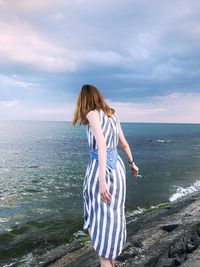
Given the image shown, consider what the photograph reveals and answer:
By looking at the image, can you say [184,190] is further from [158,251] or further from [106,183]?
[106,183]

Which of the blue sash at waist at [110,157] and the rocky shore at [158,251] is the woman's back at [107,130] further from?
the rocky shore at [158,251]

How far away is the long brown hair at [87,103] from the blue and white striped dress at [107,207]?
10 centimetres

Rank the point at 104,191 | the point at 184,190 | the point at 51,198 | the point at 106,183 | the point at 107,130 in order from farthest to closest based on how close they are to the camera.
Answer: the point at 184,190 → the point at 51,198 → the point at 107,130 → the point at 106,183 → the point at 104,191

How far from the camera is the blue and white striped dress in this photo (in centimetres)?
560

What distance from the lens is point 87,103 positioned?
18.4ft

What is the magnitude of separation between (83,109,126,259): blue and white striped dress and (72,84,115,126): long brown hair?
102 millimetres

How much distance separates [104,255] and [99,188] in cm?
107

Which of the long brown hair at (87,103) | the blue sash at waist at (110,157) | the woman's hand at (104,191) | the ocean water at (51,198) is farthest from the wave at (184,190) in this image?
the long brown hair at (87,103)

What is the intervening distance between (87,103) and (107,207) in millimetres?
1626

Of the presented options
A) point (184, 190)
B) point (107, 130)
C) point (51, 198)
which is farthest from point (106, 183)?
point (184, 190)

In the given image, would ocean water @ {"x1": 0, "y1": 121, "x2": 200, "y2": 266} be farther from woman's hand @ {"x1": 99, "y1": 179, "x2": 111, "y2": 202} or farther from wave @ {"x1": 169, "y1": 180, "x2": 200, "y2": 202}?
woman's hand @ {"x1": 99, "y1": 179, "x2": 111, "y2": 202}

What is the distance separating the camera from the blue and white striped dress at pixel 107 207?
5.60 metres

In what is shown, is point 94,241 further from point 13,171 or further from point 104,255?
point 13,171

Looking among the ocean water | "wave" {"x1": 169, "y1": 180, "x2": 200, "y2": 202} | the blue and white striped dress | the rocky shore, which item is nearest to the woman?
the blue and white striped dress
